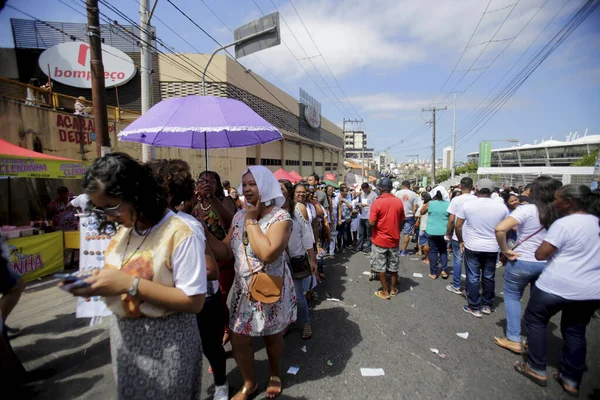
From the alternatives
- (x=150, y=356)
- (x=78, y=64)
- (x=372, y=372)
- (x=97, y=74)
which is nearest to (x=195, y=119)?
(x=150, y=356)

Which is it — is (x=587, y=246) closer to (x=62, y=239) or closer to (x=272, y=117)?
(x=62, y=239)

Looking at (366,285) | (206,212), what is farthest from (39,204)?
(366,285)

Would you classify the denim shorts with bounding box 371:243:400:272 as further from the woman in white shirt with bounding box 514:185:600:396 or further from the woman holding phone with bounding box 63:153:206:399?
the woman holding phone with bounding box 63:153:206:399

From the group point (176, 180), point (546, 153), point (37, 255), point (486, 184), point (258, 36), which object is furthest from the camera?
point (546, 153)

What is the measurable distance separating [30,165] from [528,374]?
309 inches

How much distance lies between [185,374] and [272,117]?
66.2 ft

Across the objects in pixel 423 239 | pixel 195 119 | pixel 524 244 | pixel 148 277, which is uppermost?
pixel 195 119

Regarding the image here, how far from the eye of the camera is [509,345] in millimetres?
3111

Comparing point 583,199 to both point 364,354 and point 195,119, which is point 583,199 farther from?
point 195,119

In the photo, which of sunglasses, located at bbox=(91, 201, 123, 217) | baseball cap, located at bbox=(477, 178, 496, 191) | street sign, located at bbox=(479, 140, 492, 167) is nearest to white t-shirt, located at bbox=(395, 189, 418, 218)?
baseball cap, located at bbox=(477, 178, 496, 191)

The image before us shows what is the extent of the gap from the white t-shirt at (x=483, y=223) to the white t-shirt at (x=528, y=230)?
0.75 metres

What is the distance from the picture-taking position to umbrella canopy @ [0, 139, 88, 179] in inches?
203

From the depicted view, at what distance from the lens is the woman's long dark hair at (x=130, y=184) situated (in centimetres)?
129

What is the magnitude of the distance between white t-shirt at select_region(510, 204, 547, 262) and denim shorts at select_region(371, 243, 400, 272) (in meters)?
1.71
